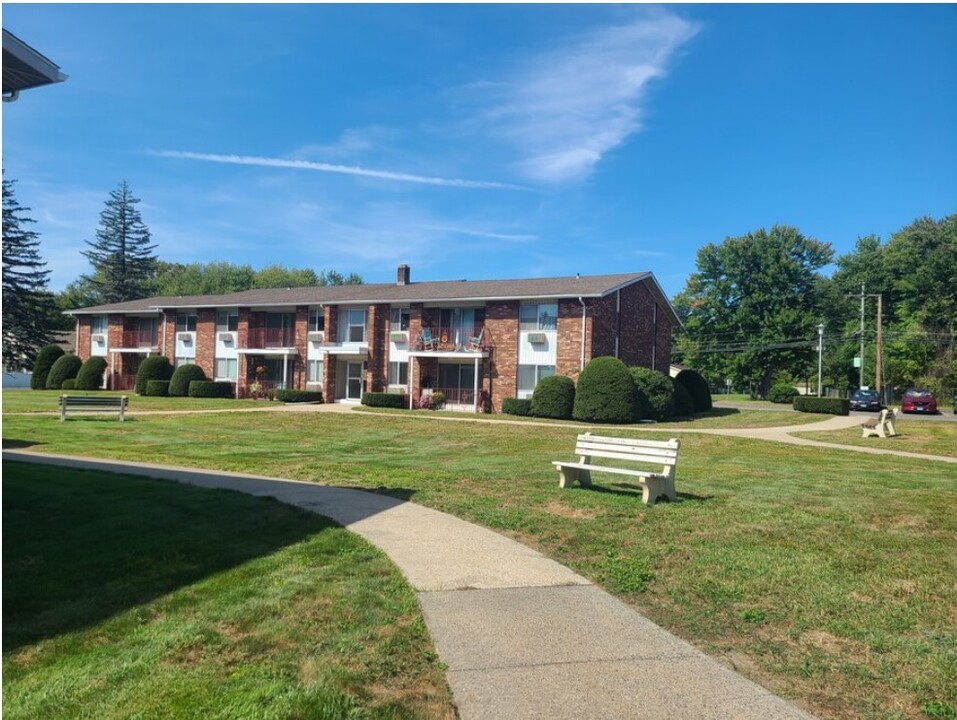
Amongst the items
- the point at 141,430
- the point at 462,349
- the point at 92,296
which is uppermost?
the point at 92,296

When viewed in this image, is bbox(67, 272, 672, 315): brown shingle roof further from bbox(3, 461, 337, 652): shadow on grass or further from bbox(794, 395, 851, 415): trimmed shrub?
bbox(3, 461, 337, 652): shadow on grass

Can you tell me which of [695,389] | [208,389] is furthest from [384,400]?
[695,389]

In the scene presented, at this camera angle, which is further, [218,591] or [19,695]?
[218,591]

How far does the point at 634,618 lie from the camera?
4723 mm

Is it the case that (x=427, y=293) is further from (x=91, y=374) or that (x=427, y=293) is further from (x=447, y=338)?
(x=91, y=374)

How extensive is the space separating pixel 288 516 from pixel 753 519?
16.9 feet

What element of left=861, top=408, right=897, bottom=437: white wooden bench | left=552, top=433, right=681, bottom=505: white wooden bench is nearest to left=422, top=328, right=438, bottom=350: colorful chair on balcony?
Answer: left=861, top=408, right=897, bottom=437: white wooden bench

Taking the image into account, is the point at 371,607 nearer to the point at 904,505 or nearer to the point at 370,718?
the point at 370,718

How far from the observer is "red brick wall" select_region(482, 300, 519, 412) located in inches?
1249

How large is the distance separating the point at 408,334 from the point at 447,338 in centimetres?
232

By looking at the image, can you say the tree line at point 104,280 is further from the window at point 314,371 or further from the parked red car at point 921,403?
the parked red car at point 921,403

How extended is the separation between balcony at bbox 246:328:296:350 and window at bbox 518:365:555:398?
14.5 metres

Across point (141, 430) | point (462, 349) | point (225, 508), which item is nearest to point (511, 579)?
point (225, 508)

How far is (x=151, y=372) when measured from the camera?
130ft
